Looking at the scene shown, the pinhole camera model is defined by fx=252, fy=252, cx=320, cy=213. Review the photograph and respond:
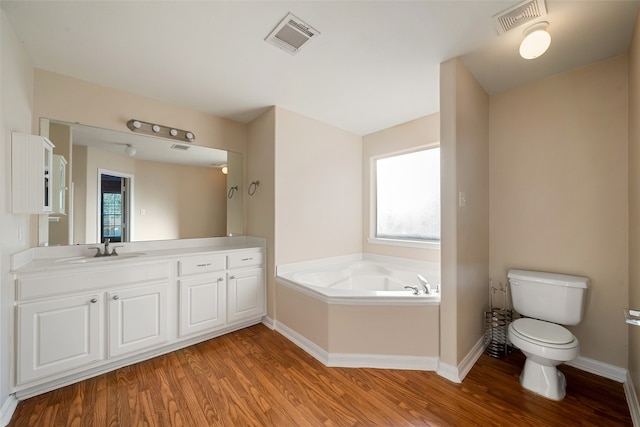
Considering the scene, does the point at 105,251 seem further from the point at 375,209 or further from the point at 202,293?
the point at 375,209

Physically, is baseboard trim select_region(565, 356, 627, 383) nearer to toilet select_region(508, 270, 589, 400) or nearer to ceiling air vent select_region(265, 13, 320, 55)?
toilet select_region(508, 270, 589, 400)

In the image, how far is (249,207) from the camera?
3004mm

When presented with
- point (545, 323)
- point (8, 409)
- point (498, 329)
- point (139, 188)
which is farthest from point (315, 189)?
point (8, 409)

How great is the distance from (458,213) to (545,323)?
3.36 ft

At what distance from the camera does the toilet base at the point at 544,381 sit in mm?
1635

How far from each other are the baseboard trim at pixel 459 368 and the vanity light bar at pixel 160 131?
3.07 metres

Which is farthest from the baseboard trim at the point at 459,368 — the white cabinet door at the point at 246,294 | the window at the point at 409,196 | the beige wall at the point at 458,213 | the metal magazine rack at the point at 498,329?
the white cabinet door at the point at 246,294

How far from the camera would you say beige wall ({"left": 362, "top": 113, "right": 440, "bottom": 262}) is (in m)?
2.79

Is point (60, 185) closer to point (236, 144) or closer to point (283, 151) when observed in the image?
point (236, 144)

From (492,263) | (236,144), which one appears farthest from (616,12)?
(236,144)

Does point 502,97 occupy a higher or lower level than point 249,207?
higher

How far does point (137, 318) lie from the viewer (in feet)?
6.60

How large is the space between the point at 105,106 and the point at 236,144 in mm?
1195

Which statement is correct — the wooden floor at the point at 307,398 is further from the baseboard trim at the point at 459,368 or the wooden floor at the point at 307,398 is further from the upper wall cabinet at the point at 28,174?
the upper wall cabinet at the point at 28,174
